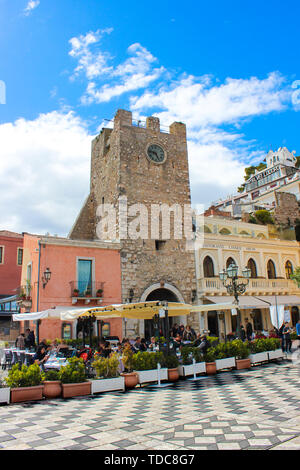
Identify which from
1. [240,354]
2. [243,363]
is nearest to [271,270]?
[240,354]

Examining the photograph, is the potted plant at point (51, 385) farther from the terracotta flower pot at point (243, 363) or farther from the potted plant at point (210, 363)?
the terracotta flower pot at point (243, 363)

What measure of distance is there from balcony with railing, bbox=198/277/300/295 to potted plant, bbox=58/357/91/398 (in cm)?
1444

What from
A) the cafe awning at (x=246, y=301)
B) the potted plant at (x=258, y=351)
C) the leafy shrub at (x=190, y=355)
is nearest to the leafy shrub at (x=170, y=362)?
the leafy shrub at (x=190, y=355)

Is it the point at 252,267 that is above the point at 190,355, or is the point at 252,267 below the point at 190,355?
above

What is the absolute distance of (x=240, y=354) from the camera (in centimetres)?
1266

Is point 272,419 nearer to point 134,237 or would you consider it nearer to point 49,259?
point 49,259

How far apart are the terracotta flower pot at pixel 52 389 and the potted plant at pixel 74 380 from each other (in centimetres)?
13

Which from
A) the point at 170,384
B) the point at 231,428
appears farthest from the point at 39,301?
the point at 231,428

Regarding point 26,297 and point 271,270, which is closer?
point 26,297

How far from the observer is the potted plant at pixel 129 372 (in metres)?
9.65

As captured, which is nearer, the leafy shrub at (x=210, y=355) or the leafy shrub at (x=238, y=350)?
the leafy shrub at (x=210, y=355)

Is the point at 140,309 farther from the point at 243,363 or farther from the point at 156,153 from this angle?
the point at 156,153

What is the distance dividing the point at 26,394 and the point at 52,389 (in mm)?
598
